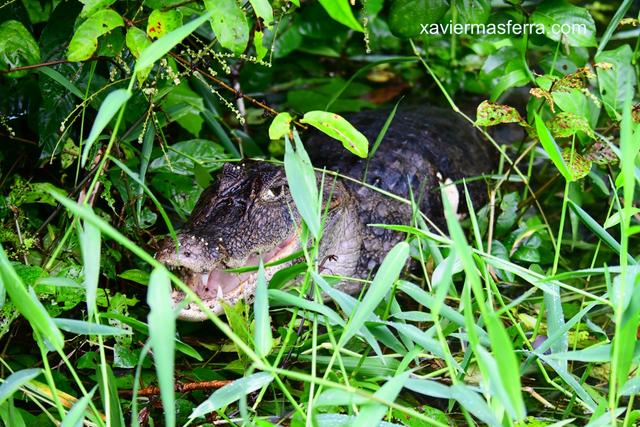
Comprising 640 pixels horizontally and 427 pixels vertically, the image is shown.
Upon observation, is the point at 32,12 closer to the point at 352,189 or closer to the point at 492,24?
the point at 352,189

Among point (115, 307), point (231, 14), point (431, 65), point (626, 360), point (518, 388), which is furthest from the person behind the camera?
point (431, 65)

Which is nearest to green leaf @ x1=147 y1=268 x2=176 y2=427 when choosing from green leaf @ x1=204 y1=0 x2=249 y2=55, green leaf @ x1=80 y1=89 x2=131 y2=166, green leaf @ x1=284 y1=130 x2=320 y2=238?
green leaf @ x1=80 y1=89 x2=131 y2=166

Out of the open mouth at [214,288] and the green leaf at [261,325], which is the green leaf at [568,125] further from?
the green leaf at [261,325]

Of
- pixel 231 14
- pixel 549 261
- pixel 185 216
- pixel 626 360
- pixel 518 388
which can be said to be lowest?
pixel 549 261

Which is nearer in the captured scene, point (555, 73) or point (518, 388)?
point (518, 388)

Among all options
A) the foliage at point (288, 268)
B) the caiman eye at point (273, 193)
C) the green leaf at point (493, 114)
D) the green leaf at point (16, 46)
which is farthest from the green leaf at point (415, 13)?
the green leaf at point (16, 46)

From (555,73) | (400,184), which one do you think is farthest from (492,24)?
(400,184)

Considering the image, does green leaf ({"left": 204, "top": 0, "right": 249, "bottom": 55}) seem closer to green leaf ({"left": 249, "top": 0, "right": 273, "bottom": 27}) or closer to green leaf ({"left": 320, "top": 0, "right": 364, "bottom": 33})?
green leaf ({"left": 249, "top": 0, "right": 273, "bottom": 27})
